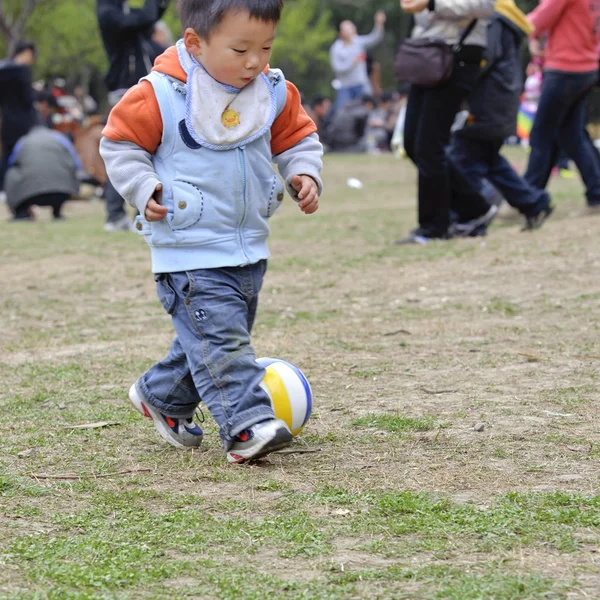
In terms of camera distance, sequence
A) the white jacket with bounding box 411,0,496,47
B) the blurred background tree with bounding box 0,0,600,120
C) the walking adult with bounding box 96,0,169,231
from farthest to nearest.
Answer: the blurred background tree with bounding box 0,0,600,120, the walking adult with bounding box 96,0,169,231, the white jacket with bounding box 411,0,496,47

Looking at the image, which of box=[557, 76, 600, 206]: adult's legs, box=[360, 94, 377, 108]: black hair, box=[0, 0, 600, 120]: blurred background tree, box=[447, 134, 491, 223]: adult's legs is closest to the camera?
box=[447, 134, 491, 223]: adult's legs

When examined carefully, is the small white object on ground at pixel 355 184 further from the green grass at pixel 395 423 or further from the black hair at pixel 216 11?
the black hair at pixel 216 11

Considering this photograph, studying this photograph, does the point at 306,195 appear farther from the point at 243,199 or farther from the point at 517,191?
the point at 517,191

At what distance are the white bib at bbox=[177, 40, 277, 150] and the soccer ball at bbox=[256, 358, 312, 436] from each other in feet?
2.38

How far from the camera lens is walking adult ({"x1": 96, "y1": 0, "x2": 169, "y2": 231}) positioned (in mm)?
9609

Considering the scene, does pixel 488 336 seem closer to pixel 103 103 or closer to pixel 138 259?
pixel 138 259

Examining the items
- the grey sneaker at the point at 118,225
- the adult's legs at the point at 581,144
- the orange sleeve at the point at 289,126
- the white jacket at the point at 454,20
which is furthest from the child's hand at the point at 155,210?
the grey sneaker at the point at 118,225

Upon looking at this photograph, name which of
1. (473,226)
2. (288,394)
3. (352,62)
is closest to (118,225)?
(473,226)

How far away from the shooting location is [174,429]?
3770 mm

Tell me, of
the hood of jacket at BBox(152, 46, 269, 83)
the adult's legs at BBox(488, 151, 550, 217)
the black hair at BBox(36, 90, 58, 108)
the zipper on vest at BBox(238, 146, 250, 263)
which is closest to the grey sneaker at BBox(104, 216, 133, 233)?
the adult's legs at BBox(488, 151, 550, 217)

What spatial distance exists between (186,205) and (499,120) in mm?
5429

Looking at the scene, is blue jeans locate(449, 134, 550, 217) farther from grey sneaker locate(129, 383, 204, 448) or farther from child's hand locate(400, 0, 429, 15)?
grey sneaker locate(129, 383, 204, 448)

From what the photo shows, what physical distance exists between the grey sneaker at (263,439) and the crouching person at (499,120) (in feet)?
18.0

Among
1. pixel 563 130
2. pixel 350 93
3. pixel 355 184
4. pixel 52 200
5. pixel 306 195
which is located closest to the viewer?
pixel 306 195
